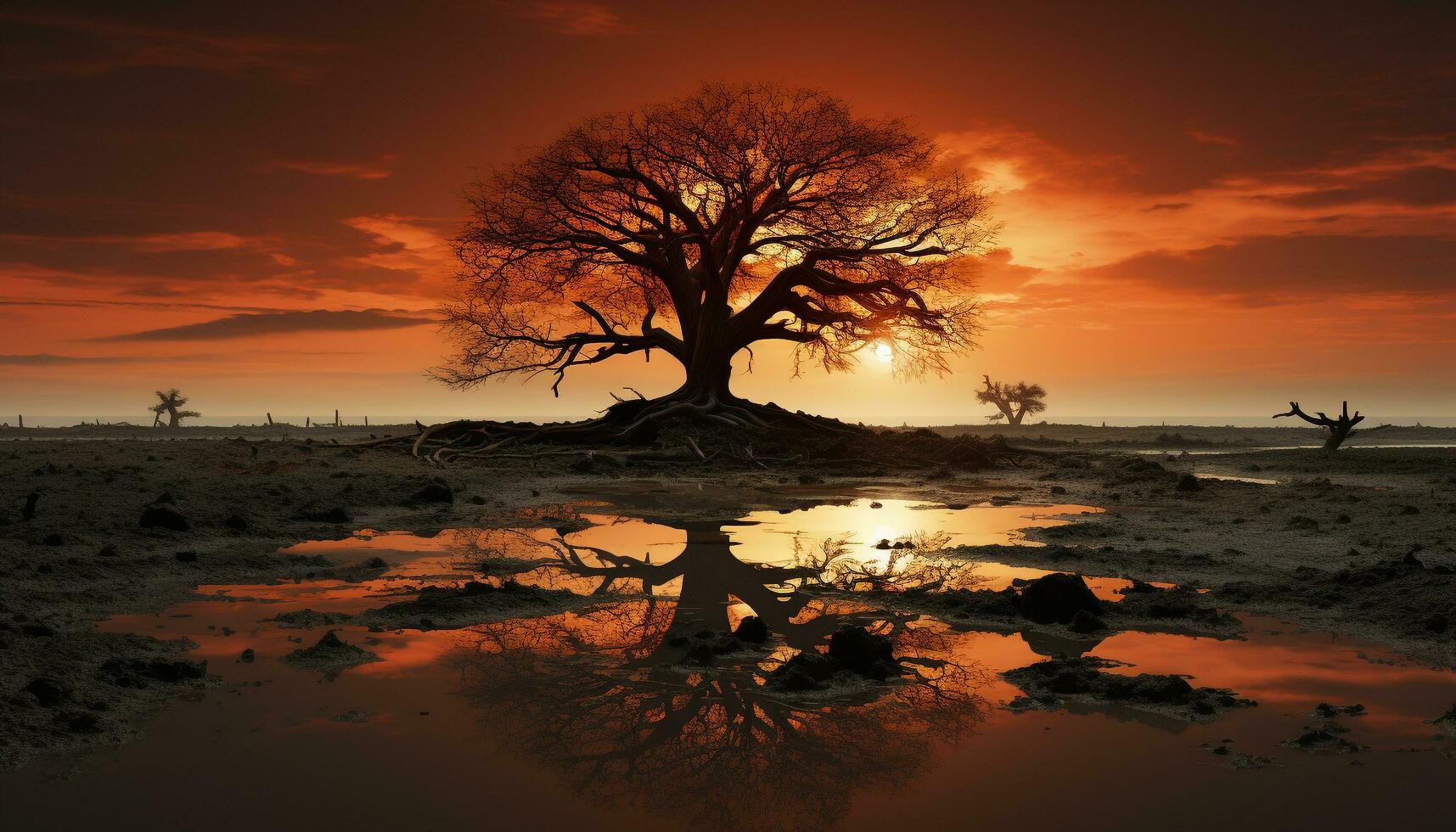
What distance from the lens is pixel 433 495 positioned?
13.3m

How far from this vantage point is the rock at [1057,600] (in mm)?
6391

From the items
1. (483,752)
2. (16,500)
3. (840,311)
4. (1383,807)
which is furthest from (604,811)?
(840,311)

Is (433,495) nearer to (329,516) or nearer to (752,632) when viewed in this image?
(329,516)

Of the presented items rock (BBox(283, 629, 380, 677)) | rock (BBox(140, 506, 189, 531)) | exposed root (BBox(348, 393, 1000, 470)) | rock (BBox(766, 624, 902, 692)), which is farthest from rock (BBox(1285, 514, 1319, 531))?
rock (BBox(140, 506, 189, 531))

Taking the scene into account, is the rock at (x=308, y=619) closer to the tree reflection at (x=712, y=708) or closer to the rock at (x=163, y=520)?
the tree reflection at (x=712, y=708)

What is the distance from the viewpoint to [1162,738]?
4297 mm

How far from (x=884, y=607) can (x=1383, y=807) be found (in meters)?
3.49

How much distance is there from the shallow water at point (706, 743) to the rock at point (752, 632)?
0.33 feet

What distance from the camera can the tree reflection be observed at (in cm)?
373

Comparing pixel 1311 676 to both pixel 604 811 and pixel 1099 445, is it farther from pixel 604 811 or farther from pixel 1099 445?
pixel 1099 445

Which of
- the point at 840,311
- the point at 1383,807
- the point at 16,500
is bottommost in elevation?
the point at 1383,807

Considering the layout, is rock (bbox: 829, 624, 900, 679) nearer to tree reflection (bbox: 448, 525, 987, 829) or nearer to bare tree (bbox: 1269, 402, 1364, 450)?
tree reflection (bbox: 448, 525, 987, 829)

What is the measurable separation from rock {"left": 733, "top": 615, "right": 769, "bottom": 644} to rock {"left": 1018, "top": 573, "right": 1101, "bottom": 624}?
6.49 ft

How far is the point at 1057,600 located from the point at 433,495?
30.7ft
